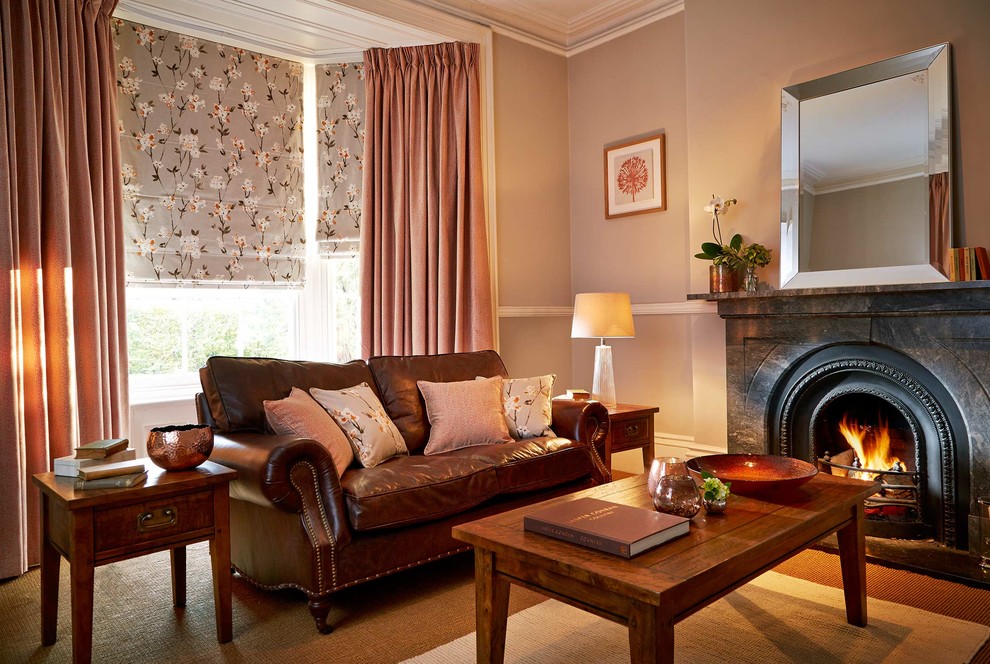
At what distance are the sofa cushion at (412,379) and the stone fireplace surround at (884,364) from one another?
1362 millimetres

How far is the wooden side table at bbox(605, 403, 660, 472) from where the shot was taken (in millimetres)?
3762

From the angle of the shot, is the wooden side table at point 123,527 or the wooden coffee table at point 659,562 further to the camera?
the wooden side table at point 123,527

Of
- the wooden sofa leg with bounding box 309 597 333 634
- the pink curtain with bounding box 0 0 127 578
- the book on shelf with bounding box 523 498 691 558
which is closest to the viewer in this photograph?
the book on shelf with bounding box 523 498 691 558

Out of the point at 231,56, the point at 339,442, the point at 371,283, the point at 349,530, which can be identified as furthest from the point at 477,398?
the point at 231,56

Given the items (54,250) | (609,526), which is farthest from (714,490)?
(54,250)

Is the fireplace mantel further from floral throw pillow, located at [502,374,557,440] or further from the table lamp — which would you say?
floral throw pillow, located at [502,374,557,440]

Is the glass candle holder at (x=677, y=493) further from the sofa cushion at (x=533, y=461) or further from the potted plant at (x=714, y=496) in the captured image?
the sofa cushion at (x=533, y=461)

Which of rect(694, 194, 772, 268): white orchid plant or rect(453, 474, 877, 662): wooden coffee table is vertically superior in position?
rect(694, 194, 772, 268): white orchid plant

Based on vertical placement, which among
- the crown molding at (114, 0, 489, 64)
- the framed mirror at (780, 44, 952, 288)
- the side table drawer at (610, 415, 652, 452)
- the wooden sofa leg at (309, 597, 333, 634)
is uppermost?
the crown molding at (114, 0, 489, 64)

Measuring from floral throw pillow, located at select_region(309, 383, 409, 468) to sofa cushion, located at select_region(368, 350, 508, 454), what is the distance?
0.18 m

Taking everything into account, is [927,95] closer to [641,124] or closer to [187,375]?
[641,124]

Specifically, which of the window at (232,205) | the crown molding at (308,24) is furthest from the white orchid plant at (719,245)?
the window at (232,205)

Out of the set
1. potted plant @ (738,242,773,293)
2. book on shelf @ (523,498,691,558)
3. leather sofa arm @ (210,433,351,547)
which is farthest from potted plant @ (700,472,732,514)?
potted plant @ (738,242,773,293)

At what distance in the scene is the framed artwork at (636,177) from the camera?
4.56 m
